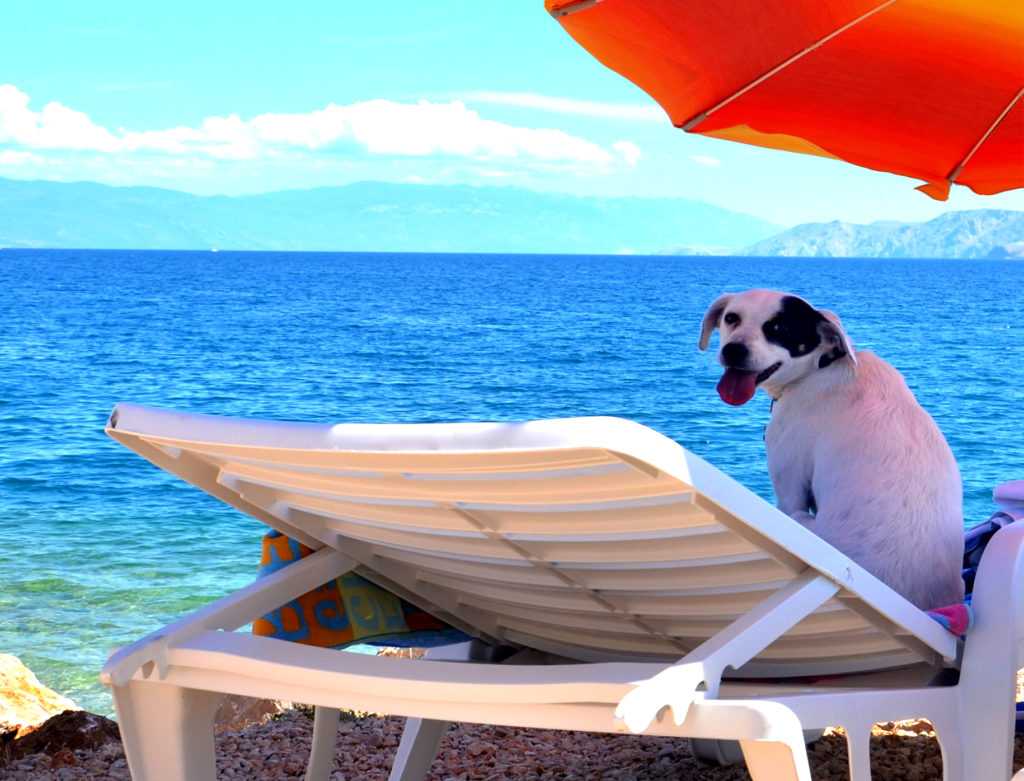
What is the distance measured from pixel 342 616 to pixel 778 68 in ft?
8.31

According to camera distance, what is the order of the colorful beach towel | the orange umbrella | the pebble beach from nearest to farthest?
the colorful beach towel
the pebble beach
the orange umbrella

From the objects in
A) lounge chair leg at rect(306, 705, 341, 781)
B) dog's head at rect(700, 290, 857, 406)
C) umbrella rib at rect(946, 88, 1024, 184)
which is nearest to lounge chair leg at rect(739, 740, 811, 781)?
dog's head at rect(700, 290, 857, 406)

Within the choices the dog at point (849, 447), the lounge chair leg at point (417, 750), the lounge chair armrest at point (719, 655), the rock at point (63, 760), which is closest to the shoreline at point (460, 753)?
the rock at point (63, 760)

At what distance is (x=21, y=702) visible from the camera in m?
4.38

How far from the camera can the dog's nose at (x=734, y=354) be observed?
285cm

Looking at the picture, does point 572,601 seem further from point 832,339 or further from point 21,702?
point 21,702

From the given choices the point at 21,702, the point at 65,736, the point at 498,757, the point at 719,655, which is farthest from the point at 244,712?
the point at 719,655

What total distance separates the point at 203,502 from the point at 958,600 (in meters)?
12.4

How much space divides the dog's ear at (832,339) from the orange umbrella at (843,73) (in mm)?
1348

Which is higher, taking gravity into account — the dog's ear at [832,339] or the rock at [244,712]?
the dog's ear at [832,339]

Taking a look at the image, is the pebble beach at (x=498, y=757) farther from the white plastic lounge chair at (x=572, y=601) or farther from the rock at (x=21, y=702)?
the white plastic lounge chair at (x=572, y=601)

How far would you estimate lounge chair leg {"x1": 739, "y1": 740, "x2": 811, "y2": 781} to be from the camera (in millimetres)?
1548

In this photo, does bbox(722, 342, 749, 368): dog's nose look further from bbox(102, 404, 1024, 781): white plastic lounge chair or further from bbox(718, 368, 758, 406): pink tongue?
bbox(102, 404, 1024, 781): white plastic lounge chair

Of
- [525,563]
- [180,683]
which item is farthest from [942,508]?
[180,683]
